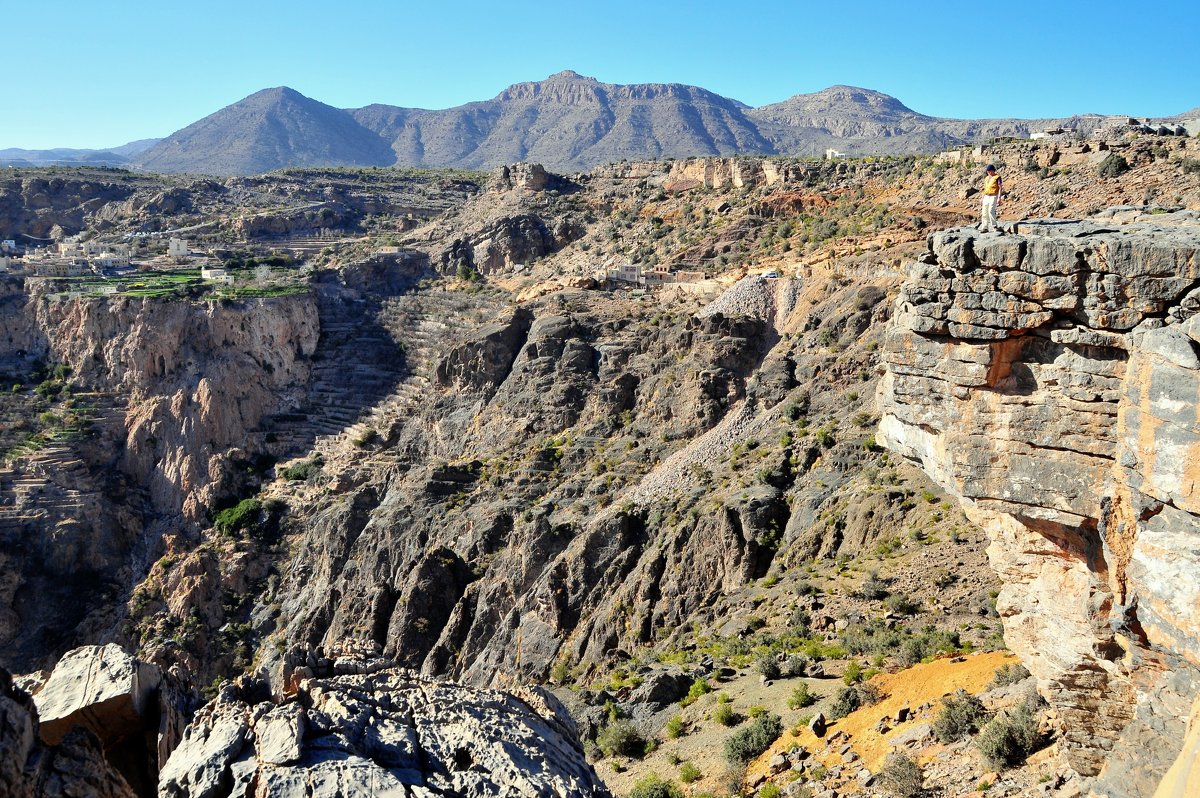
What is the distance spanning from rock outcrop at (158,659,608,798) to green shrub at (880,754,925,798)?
14.9ft

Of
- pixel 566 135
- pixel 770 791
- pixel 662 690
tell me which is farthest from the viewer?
pixel 566 135

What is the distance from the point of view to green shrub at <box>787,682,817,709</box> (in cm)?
1479

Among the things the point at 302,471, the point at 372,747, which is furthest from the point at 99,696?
the point at 302,471

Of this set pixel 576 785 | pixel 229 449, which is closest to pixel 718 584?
pixel 576 785

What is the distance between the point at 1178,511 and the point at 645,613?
1666cm

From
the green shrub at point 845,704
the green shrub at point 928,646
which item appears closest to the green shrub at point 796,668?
the green shrub at point 928,646

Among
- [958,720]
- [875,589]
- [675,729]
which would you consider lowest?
[675,729]

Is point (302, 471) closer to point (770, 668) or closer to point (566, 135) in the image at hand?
point (770, 668)

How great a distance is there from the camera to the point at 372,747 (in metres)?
8.35

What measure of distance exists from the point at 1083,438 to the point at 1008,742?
206 inches

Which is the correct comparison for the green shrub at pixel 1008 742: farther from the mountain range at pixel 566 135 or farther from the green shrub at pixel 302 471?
the mountain range at pixel 566 135

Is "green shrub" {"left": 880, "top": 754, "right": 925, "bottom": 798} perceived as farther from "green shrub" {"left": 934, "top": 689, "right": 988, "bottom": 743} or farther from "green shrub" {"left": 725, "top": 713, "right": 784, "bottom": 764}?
"green shrub" {"left": 725, "top": 713, "right": 784, "bottom": 764}

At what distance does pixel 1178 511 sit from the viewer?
7.06 m

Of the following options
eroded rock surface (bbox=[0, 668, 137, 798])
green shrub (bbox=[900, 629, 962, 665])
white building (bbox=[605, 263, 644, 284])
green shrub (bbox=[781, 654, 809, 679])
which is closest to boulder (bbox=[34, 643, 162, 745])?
eroded rock surface (bbox=[0, 668, 137, 798])
